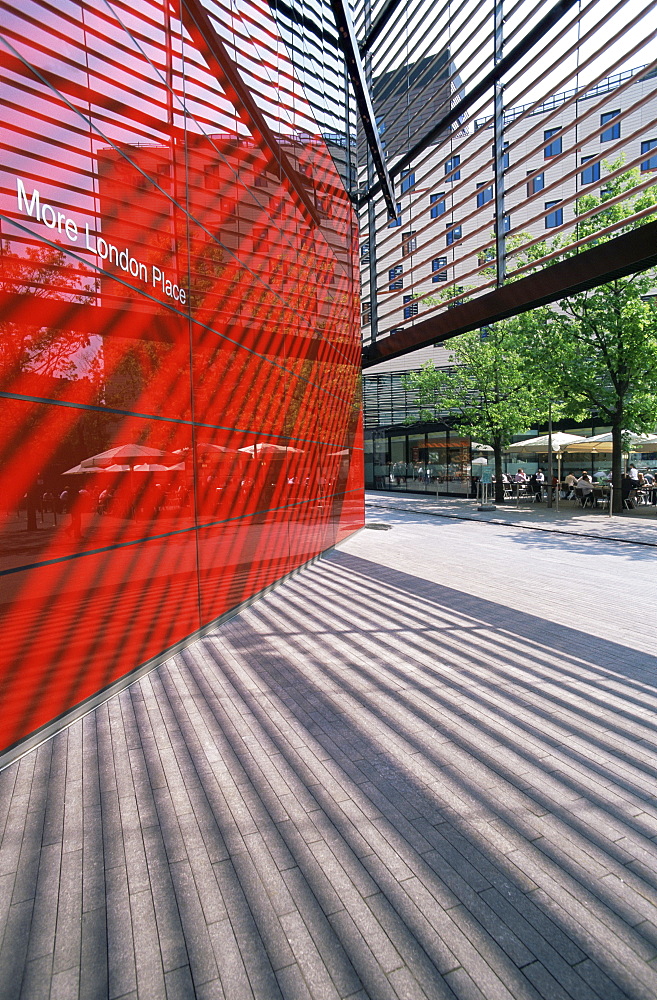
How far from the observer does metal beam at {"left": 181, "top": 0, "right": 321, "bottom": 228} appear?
7.11 m

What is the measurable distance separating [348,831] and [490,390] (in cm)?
2575

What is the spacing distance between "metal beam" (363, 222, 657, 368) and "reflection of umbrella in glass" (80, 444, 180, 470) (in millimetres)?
5895

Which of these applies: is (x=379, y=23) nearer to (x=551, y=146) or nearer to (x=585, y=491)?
(x=585, y=491)

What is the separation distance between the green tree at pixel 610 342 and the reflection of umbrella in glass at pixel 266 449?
12.4 metres

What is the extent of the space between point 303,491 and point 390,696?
24.7 feet

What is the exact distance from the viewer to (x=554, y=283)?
724cm

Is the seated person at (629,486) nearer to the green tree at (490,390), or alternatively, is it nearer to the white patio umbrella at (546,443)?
the white patio umbrella at (546,443)

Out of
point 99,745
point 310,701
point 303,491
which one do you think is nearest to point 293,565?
point 303,491

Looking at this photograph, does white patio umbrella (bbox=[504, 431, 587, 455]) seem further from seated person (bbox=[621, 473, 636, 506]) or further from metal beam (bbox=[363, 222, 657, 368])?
metal beam (bbox=[363, 222, 657, 368])

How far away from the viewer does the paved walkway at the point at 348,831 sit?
2428 millimetres

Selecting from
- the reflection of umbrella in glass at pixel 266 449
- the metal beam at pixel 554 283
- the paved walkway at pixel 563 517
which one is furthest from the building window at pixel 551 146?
the reflection of umbrella in glass at pixel 266 449

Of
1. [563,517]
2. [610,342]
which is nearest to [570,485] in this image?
[563,517]

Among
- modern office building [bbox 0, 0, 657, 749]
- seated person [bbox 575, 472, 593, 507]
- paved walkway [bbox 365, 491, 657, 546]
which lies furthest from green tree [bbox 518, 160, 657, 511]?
modern office building [bbox 0, 0, 657, 749]

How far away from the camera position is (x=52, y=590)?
40.0 feet
